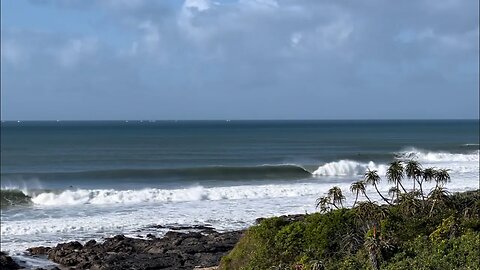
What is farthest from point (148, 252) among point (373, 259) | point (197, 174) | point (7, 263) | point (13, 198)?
point (197, 174)

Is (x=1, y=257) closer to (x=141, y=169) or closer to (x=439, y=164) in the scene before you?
(x=141, y=169)

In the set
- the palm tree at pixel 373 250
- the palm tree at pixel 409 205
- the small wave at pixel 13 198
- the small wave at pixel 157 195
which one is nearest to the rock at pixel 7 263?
the palm tree at pixel 373 250

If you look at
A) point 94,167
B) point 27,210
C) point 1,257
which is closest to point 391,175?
point 1,257

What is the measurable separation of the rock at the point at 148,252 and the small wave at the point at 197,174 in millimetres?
24934

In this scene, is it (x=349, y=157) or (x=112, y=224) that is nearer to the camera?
(x=112, y=224)

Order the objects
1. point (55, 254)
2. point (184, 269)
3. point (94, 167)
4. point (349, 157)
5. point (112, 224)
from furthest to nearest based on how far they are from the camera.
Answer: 1. point (349, 157)
2. point (94, 167)
3. point (112, 224)
4. point (55, 254)
5. point (184, 269)

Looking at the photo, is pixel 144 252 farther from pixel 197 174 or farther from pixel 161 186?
pixel 197 174

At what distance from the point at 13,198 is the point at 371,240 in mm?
27941

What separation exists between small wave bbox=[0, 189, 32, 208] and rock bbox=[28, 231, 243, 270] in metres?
15.0

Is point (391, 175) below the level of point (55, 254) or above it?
above

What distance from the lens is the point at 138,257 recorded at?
21.4 meters

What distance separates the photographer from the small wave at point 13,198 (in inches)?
1441

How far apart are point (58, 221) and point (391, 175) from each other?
15.6 meters

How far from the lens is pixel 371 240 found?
16469 millimetres
